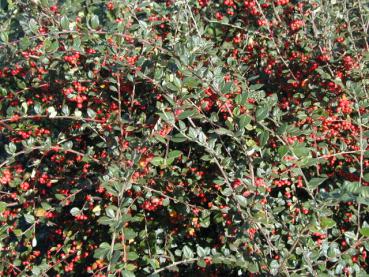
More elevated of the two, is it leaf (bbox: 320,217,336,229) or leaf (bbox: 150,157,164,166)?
leaf (bbox: 320,217,336,229)

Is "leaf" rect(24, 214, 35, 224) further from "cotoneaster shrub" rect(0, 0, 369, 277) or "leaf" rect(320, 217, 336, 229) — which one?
"leaf" rect(320, 217, 336, 229)

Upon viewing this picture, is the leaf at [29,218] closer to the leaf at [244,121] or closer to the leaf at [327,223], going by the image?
the leaf at [244,121]

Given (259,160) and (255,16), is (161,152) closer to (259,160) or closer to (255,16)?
(259,160)

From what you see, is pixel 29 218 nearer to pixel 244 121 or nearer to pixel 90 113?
pixel 90 113

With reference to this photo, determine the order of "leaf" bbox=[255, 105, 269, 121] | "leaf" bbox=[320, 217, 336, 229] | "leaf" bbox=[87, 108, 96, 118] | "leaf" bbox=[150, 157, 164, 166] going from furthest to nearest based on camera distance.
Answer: "leaf" bbox=[87, 108, 96, 118]
"leaf" bbox=[150, 157, 164, 166]
"leaf" bbox=[255, 105, 269, 121]
"leaf" bbox=[320, 217, 336, 229]

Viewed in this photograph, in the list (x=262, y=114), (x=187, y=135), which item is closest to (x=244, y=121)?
(x=262, y=114)

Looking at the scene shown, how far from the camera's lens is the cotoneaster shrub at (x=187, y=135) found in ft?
6.42

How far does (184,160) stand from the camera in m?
2.45

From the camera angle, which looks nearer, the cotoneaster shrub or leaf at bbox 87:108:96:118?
the cotoneaster shrub

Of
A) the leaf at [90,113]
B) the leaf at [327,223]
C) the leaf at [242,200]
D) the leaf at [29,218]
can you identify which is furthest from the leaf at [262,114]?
the leaf at [29,218]

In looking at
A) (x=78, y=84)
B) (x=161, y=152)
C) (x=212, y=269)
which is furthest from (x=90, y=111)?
(x=212, y=269)

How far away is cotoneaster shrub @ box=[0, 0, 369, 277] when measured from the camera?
1956 millimetres

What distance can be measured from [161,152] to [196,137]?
0.58 m

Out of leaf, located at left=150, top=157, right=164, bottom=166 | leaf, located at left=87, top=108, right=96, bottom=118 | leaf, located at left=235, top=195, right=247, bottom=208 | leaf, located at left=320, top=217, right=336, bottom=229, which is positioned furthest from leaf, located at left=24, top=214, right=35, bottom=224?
leaf, located at left=320, top=217, right=336, bottom=229
